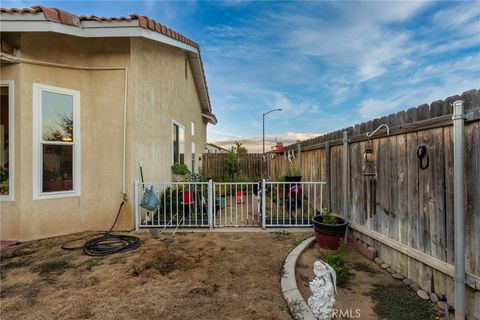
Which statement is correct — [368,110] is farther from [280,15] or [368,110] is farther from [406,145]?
[406,145]

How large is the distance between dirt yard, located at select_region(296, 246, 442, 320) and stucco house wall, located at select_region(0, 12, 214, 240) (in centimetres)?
380

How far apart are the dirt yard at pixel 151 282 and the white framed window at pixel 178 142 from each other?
3919mm

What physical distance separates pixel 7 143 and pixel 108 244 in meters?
2.67

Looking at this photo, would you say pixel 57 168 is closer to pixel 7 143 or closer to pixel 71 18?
pixel 7 143

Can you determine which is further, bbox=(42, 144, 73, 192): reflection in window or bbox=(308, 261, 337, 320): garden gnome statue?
bbox=(42, 144, 73, 192): reflection in window

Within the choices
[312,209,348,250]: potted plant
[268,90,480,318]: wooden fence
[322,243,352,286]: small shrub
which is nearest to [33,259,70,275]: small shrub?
[322,243,352,286]: small shrub

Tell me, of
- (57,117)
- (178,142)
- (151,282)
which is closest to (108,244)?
(151,282)

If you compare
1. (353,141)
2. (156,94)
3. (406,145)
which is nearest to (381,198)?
(406,145)

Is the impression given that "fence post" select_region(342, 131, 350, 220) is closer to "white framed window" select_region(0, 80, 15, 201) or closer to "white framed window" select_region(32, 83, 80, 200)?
"white framed window" select_region(32, 83, 80, 200)

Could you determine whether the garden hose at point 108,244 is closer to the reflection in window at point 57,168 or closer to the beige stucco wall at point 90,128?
the beige stucco wall at point 90,128

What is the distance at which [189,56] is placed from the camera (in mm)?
9000

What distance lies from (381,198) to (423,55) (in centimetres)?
542

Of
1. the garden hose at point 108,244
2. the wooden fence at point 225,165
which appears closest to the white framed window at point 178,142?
the garden hose at point 108,244

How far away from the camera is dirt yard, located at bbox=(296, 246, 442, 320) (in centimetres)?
240
